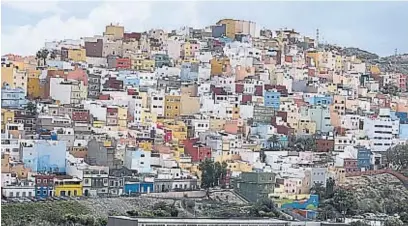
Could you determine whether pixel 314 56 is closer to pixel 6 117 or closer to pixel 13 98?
pixel 13 98

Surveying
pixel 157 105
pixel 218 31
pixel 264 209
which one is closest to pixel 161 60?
pixel 157 105

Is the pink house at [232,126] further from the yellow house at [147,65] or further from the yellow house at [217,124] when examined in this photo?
the yellow house at [147,65]

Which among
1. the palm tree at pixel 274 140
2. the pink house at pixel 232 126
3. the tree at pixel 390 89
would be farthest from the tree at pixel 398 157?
the tree at pixel 390 89

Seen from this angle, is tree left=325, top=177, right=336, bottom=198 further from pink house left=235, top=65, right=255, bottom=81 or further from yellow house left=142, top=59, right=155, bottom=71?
yellow house left=142, top=59, right=155, bottom=71

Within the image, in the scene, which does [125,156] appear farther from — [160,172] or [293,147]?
[293,147]

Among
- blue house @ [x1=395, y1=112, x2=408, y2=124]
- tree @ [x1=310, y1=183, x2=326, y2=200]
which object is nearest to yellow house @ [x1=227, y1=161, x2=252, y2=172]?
tree @ [x1=310, y1=183, x2=326, y2=200]

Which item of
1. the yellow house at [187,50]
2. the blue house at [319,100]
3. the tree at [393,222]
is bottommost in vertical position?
the tree at [393,222]
